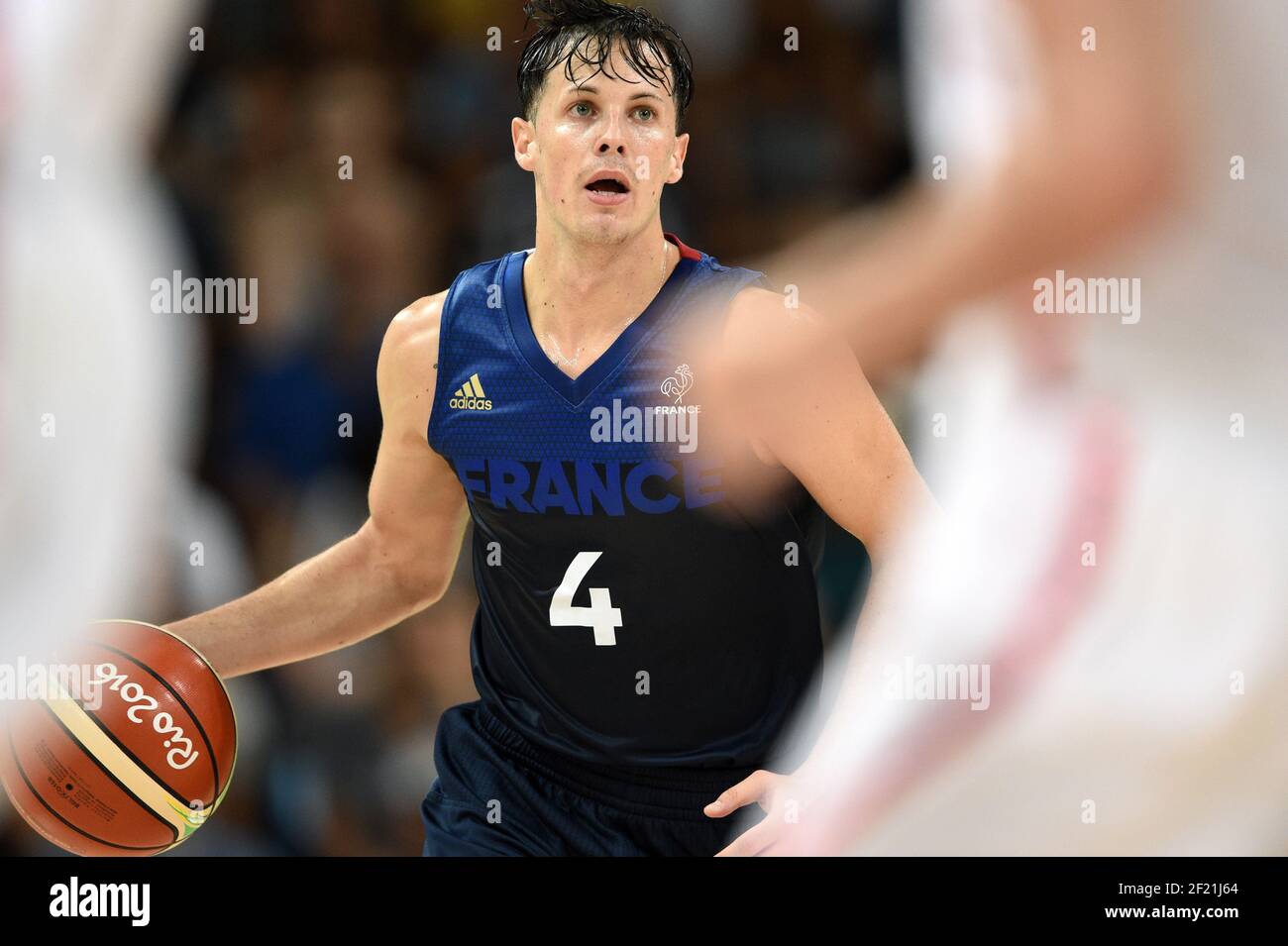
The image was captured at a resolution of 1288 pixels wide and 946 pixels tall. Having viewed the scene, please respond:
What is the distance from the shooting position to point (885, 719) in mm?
3617

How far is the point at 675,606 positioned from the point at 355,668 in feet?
4.31

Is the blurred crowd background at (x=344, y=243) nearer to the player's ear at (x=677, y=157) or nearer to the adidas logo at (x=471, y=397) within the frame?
the player's ear at (x=677, y=157)

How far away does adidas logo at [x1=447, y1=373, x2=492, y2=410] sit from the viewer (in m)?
3.44

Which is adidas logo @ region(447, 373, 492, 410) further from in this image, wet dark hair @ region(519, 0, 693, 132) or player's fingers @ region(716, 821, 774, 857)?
player's fingers @ region(716, 821, 774, 857)

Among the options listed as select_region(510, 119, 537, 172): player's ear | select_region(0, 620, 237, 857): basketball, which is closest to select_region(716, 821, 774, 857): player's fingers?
select_region(0, 620, 237, 857): basketball

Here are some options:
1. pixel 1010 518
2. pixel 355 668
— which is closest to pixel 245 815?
pixel 355 668

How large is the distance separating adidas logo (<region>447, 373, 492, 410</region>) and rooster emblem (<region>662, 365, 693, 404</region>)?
41 centimetres

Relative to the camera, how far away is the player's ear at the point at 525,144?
11.2 feet

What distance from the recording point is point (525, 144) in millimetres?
3445

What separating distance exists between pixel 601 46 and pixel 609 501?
3.35ft

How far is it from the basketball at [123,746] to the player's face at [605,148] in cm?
134

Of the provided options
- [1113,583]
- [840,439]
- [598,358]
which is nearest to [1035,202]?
[840,439]
